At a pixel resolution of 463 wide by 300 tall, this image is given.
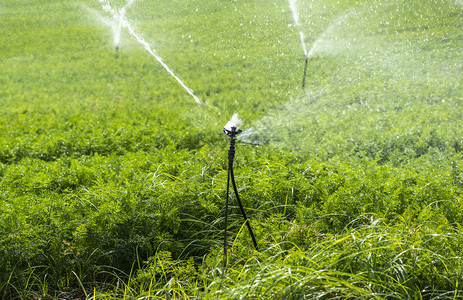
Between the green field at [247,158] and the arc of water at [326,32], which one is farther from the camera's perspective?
the arc of water at [326,32]

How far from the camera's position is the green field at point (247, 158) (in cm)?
261

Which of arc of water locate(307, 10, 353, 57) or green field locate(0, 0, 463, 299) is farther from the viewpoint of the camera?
arc of water locate(307, 10, 353, 57)

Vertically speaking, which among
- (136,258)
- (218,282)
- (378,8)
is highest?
(378,8)

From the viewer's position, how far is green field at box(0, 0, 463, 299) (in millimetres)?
2607

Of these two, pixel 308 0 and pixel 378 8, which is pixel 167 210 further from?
pixel 378 8

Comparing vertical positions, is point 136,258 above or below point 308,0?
below

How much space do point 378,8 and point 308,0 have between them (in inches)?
104

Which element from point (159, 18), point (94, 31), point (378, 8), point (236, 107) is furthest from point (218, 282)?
point (94, 31)

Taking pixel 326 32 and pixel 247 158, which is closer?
pixel 247 158

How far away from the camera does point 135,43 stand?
52.1 ft

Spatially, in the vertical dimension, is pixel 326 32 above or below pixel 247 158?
above

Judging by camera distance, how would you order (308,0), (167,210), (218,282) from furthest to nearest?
1. (308,0)
2. (167,210)
3. (218,282)

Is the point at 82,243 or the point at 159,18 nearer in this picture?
the point at 82,243

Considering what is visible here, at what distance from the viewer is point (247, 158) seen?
15.1ft
